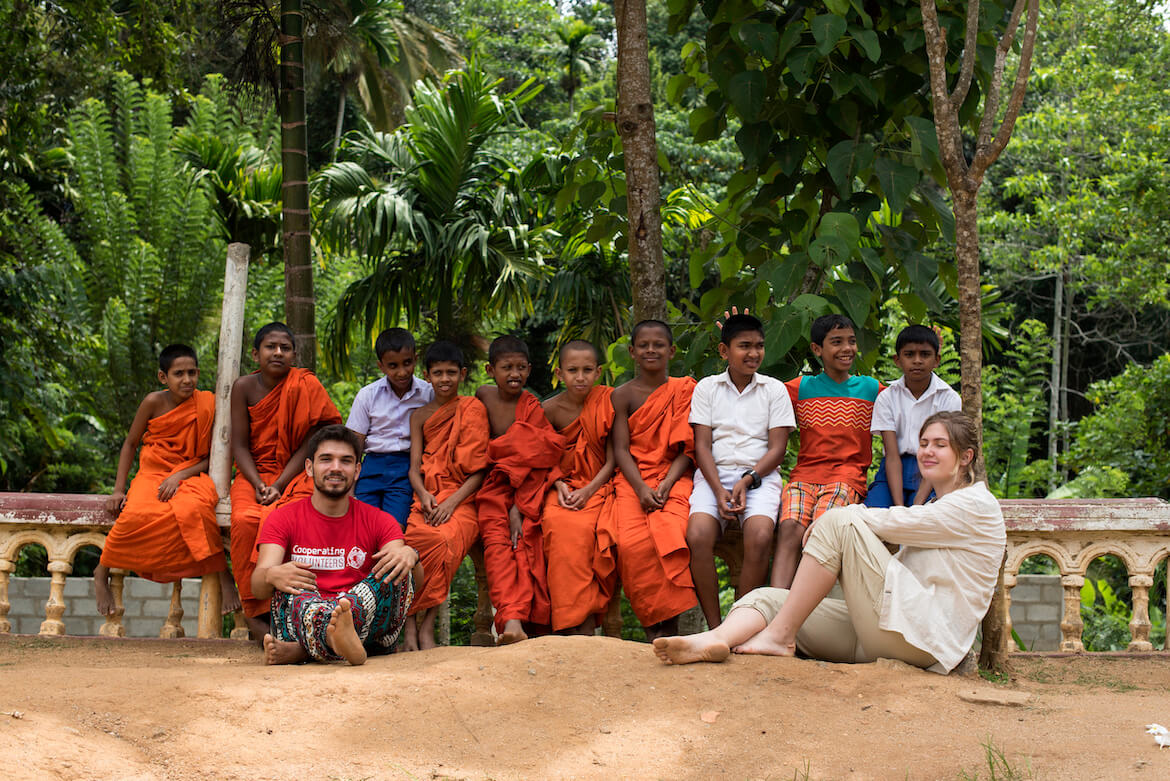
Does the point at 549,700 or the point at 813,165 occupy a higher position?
the point at 813,165

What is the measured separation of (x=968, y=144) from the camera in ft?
65.9

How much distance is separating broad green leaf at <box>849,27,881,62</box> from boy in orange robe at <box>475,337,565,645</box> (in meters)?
2.09

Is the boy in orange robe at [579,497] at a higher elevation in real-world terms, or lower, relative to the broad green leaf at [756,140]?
lower

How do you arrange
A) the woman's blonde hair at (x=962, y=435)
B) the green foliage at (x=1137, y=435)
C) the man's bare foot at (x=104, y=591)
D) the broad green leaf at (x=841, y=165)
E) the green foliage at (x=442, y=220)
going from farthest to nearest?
the green foliage at (x=442, y=220)
the green foliage at (x=1137, y=435)
the man's bare foot at (x=104, y=591)
the broad green leaf at (x=841, y=165)
the woman's blonde hair at (x=962, y=435)

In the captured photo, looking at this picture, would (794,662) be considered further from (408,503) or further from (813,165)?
(813,165)

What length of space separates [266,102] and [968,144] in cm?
1620

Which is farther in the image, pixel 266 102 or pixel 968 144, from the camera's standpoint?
pixel 968 144

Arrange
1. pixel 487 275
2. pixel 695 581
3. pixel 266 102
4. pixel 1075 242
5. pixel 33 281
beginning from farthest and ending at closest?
pixel 1075 242
pixel 487 275
pixel 33 281
pixel 266 102
pixel 695 581

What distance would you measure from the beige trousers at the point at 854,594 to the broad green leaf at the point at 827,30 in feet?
7.05

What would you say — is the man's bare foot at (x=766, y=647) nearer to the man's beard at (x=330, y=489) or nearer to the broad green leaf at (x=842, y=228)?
the man's beard at (x=330, y=489)

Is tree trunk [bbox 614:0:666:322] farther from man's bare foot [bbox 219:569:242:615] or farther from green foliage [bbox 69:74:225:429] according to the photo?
green foliage [bbox 69:74:225:429]

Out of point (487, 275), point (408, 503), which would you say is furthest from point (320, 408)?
point (487, 275)

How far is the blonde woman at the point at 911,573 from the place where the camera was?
3809 millimetres

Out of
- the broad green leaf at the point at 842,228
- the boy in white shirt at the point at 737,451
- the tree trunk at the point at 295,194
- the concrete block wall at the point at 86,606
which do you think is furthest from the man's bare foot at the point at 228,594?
the concrete block wall at the point at 86,606
